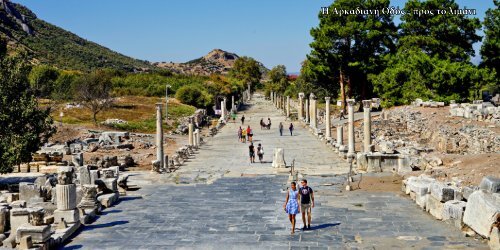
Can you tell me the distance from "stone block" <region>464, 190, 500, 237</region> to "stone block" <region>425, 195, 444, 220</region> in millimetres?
1479

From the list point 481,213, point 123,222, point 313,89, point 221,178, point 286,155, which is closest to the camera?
point 481,213

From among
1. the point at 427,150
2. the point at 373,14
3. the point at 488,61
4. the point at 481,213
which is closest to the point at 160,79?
the point at 373,14

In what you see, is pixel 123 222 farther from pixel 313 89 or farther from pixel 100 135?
pixel 313 89

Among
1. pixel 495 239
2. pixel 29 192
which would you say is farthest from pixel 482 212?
pixel 29 192

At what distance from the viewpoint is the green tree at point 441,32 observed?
54.3m

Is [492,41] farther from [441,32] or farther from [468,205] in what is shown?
[468,205]

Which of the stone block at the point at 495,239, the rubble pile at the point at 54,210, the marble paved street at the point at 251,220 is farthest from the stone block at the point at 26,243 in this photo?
the stone block at the point at 495,239

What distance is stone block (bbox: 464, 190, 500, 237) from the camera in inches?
514

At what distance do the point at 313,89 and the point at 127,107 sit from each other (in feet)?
79.6

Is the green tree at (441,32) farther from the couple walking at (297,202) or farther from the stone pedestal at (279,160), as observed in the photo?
the couple walking at (297,202)

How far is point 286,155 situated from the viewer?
115ft

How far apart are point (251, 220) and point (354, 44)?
45.0m

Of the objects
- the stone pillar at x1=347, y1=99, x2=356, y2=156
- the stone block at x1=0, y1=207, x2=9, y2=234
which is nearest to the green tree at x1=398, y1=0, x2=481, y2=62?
the stone pillar at x1=347, y1=99, x2=356, y2=156

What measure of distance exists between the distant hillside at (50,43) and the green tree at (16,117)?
2910 inches
